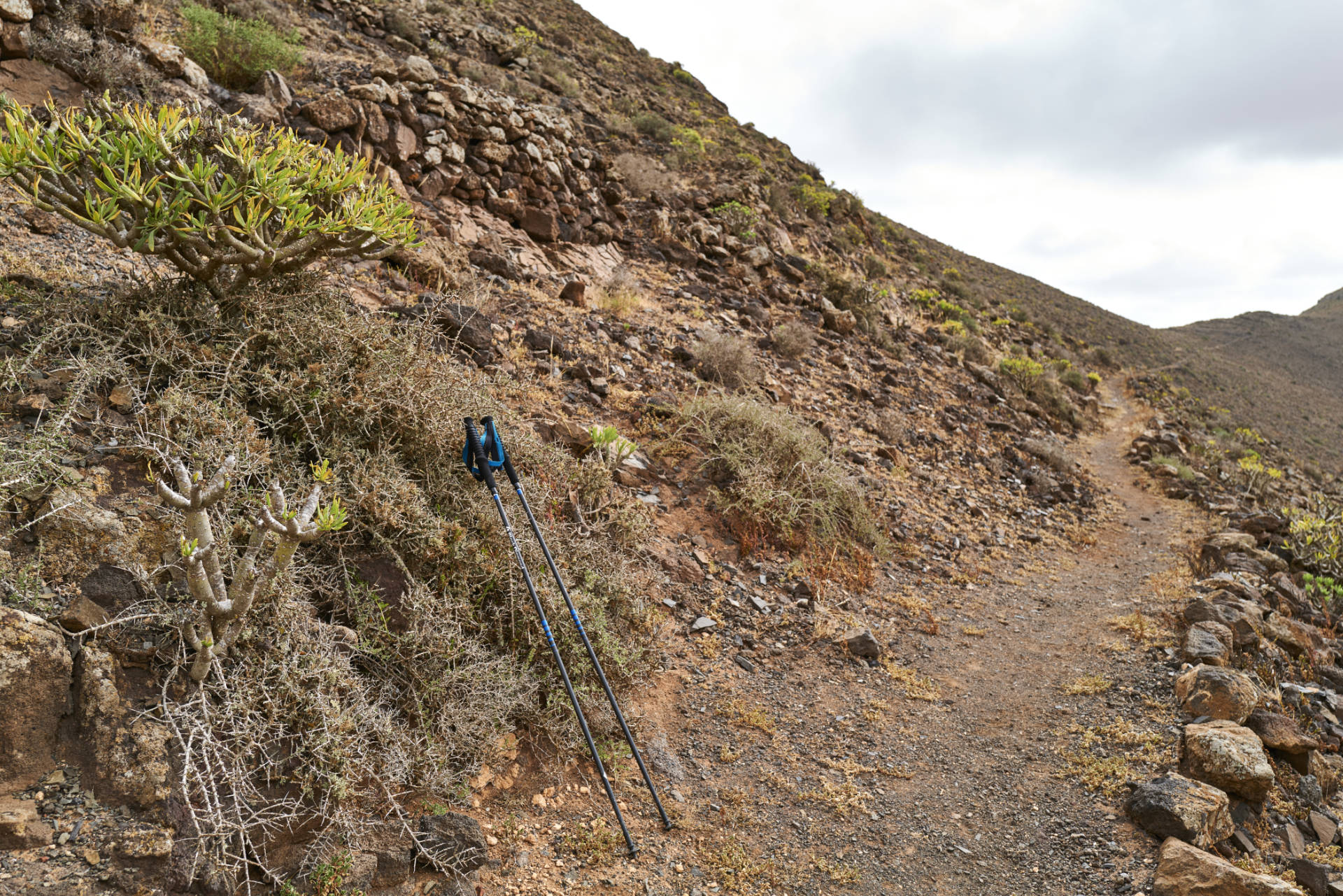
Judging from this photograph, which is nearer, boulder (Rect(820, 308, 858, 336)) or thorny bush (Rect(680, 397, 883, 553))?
thorny bush (Rect(680, 397, 883, 553))

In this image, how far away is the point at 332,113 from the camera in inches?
301

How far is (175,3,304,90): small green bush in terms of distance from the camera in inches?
289

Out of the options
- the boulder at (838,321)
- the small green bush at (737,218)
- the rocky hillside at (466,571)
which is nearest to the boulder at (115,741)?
the rocky hillside at (466,571)

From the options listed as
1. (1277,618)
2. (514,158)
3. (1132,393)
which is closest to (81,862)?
(1277,618)

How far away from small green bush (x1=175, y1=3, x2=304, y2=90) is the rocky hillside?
0.16 feet

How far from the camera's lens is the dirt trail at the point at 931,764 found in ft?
11.2

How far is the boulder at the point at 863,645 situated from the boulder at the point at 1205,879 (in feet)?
7.38

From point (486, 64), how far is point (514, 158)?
15.9ft

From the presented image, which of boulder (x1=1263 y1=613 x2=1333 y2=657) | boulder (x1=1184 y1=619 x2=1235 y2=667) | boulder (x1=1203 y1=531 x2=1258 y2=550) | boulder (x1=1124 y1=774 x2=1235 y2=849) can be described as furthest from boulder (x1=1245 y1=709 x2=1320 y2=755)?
boulder (x1=1203 y1=531 x2=1258 y2=550)

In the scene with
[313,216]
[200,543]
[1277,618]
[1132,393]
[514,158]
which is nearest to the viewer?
[200,543]

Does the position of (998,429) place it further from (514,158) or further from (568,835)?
(568,835)

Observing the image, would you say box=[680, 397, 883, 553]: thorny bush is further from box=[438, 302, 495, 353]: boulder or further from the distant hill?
the distant hill

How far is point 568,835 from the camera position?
3.17 metres

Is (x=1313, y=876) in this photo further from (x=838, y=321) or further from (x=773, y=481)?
(x=838, y=321)
